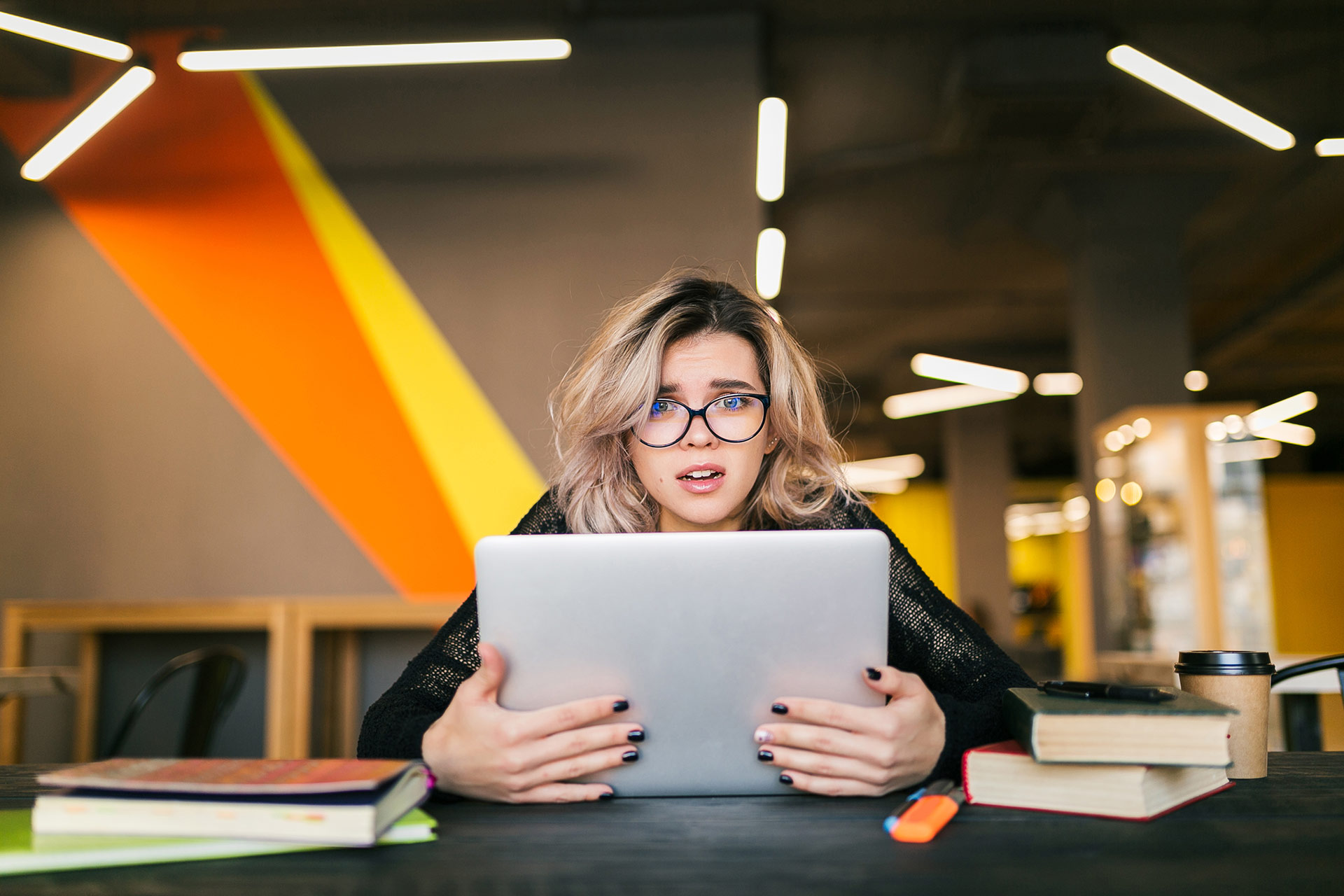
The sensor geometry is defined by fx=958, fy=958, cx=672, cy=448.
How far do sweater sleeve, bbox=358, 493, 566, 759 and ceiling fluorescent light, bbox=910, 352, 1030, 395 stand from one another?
876 cm

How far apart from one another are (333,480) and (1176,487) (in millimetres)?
4861

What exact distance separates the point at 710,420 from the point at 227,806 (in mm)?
1075

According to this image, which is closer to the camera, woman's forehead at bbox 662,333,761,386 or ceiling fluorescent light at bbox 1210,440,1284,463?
woman's forehead at bbox 662,333,761,386

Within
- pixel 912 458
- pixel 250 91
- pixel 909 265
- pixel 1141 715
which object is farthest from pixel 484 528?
pixel 912 458

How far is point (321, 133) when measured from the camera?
4.54m

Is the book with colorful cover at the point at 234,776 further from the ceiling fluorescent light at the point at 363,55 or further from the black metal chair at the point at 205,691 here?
the ceiling fluorescent light at the point at 363,55

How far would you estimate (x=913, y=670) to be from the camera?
1.64 metres

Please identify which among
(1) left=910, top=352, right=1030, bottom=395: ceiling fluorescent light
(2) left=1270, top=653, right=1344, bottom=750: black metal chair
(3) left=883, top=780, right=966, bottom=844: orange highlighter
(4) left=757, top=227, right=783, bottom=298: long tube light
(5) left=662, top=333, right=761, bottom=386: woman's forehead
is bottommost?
(2) left=1270, top=653, right=1344, bottom=750: black metal chair

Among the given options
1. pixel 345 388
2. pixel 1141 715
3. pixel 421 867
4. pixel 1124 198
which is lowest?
pixel 421 867

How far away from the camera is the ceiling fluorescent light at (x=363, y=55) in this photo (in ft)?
11.1

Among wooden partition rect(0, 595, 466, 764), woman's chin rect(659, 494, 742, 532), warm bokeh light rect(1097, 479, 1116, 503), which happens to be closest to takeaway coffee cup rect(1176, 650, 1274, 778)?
woman's chin rect(659, 494, 742, 532)

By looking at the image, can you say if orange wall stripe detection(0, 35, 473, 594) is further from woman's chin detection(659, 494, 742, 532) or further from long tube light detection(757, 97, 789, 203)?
woman's chin detection(659, 494, 742, 532)

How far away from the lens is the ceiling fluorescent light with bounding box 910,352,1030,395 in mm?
9766

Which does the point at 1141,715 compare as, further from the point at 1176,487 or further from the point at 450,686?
the point at 1176,487
